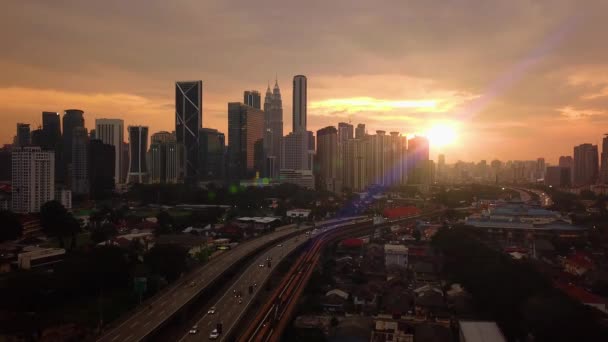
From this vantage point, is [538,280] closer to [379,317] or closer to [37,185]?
[379,317]

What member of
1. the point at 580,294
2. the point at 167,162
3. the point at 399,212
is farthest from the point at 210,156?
the point at 580,294

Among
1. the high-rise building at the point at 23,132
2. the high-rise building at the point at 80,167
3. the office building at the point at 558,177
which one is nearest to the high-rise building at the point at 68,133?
the high-rise building at the point at 23,132

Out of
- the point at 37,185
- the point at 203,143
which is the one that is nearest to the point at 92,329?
the point at 37,185

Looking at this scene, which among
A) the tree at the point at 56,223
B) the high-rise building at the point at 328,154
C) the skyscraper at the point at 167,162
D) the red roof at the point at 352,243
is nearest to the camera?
the tree at the point at 56,223

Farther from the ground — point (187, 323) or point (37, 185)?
point (37, 185)

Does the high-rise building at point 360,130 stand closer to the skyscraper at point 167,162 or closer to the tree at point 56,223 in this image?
the skyscraper at point 167,162

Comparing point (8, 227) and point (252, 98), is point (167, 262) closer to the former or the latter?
point (8, 227)
